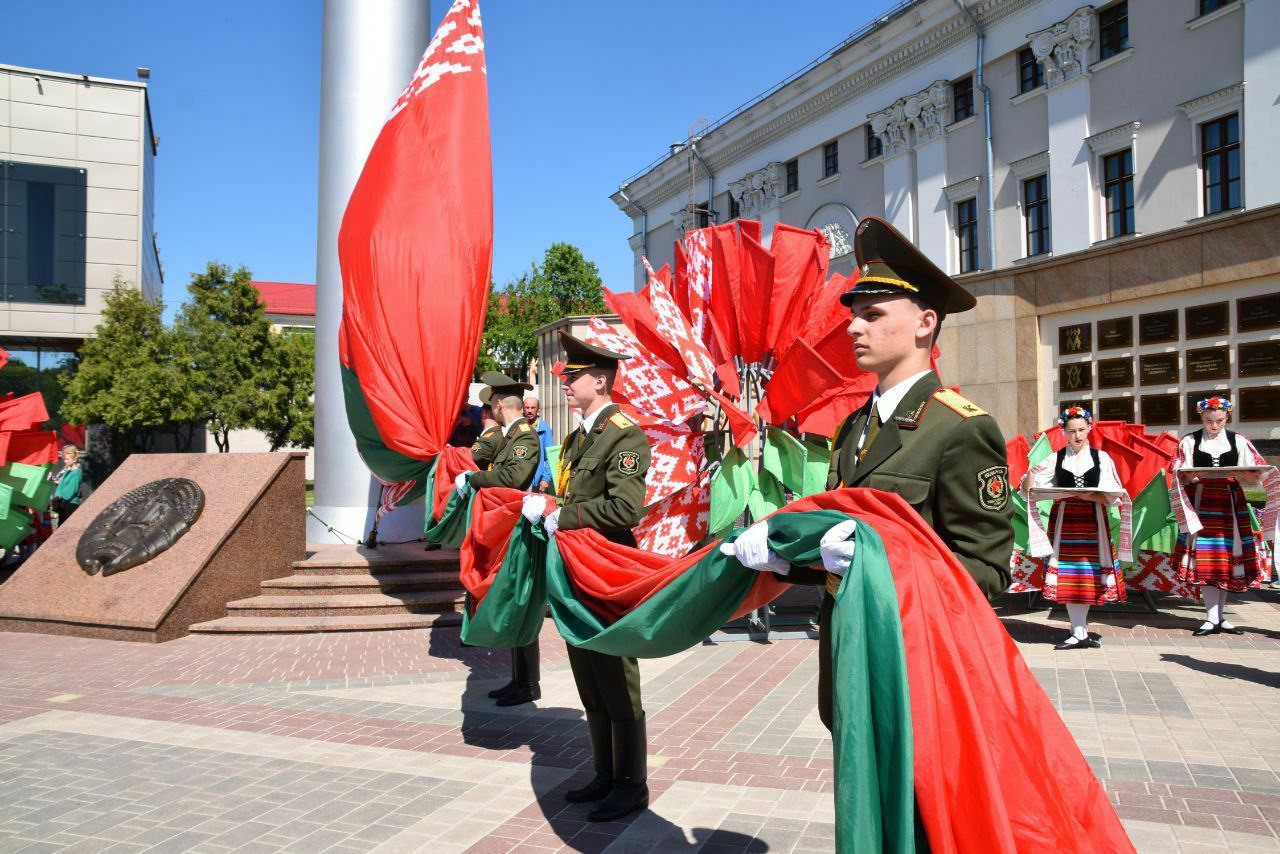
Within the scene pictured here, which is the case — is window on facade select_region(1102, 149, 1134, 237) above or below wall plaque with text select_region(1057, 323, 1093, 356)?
above

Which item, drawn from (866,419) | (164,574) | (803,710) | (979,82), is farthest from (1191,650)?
(979,82)

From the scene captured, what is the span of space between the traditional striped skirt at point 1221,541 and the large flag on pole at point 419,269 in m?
7.13

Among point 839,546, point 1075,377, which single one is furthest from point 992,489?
point 1075,377

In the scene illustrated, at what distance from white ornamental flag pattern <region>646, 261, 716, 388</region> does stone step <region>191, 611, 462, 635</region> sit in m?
4.04

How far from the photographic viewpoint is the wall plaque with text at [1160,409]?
53.3ft

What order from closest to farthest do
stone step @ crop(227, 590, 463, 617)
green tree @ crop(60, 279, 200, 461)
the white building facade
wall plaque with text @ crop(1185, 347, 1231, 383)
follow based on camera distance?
stone step @ crop(227, 590, 463, 617) → the white building facade → wall plaque with text @ crop(1185, 347, 1231, 383) → green tree @ crop(60, 279, 200, 461)

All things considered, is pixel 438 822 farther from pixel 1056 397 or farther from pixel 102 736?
pixel 1056 397

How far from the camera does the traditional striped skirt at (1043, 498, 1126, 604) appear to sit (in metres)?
8.14

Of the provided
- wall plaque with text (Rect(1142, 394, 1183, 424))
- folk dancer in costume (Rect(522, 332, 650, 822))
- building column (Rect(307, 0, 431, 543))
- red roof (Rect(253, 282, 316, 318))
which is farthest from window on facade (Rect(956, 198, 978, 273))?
red roof (Rect(253, 282, 316, 318))

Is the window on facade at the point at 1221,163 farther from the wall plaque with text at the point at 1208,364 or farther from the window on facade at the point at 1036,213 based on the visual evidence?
the window on facade at the point at 1036,213

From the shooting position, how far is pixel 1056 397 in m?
18.7

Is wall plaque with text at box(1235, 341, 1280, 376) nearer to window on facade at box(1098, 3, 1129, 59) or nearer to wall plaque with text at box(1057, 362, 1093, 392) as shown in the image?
wall plaque with text at box(1057, 362, 1093, 392)

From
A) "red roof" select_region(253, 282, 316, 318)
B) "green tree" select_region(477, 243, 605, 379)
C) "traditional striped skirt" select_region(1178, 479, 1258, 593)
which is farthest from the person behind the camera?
"red roof" select_region(253, 282, 316, 318)

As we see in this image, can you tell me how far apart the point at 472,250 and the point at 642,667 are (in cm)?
422
